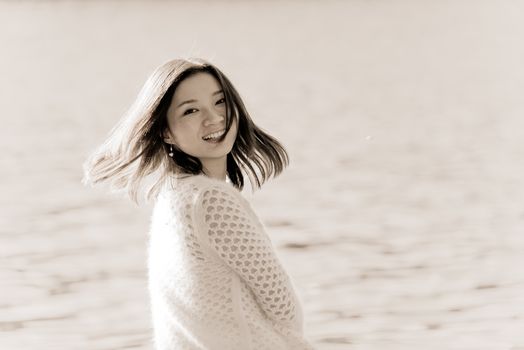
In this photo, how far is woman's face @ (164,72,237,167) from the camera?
4.25ft

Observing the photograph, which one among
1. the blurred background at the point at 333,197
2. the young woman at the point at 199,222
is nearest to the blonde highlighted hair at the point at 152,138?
the young woman at the point at 199,222

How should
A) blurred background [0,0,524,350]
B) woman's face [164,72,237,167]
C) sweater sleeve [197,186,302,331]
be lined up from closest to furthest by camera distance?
sweater sleeve [197,186,302,331]
woman's face [164,72,237,167]
blurred background [0,0,524,350]

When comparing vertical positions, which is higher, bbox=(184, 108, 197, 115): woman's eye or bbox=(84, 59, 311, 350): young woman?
bbox=(184, 108, 197, 115): woman's eye

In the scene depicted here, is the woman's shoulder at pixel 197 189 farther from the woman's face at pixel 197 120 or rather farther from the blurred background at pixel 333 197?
the blurred background at pixel 333 197

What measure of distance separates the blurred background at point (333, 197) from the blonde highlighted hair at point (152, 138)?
0.98 ft

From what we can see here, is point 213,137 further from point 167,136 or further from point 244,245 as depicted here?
point 244,245

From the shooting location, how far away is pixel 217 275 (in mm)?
1216

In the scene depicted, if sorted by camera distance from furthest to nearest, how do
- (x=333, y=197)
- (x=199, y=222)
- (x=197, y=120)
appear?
(x=333, y=197), (x=197, y=120), (x=199, y=222)

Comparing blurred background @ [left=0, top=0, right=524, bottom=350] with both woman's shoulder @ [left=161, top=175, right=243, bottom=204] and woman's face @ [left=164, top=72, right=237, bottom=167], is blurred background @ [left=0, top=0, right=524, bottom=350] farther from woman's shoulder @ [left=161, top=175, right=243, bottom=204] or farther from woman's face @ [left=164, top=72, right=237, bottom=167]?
woman's shoulder @ [left=161, top=175, right=243, bottom=204]

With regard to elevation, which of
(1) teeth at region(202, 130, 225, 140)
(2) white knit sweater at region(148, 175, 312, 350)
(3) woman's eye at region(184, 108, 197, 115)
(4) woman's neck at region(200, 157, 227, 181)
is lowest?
(2) white knit sweater at region(148, 175, 312, 350)

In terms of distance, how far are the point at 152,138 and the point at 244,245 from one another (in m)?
0.22

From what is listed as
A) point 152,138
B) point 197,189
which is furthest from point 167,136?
point 197,189

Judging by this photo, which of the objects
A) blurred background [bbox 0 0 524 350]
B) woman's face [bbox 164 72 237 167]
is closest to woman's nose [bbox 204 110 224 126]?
woman's face [bbox 164 72 237 167]

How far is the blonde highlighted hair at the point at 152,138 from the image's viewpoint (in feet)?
4.24
